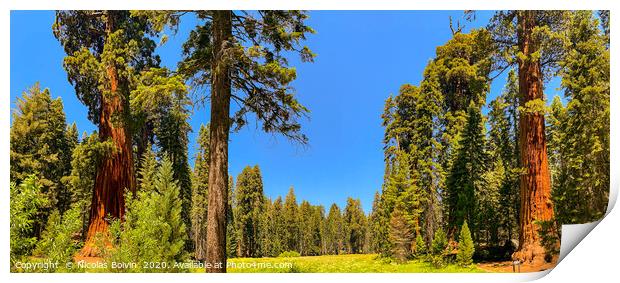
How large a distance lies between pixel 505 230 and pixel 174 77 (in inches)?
243

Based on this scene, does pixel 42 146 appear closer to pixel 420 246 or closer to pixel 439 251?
pixel 420 246

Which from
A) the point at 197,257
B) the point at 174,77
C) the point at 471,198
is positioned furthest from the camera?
the point at 471,198

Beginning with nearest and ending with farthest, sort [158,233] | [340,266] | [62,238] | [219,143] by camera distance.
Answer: [219,143]
[158,233]
[62,238]
[340,266]

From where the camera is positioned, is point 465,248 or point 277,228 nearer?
point 465,248

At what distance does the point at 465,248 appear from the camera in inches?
326

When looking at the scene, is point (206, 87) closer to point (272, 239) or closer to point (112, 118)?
point (112, 118)

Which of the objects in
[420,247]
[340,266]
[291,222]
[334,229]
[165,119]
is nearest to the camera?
[340,266]

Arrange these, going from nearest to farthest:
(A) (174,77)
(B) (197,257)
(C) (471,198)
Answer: (A) (174,77) → (B) (197,257) → (C) (471,198)

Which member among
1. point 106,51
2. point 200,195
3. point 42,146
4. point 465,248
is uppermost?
point 106,51

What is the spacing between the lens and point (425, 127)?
895cm


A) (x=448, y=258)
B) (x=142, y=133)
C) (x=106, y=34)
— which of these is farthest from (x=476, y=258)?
(x=106, y=34)

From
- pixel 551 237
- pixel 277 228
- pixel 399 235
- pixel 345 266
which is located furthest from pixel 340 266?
pixel 551 237

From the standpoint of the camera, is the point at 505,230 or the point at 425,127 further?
the point at 425,127

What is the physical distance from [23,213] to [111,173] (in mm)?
1655
